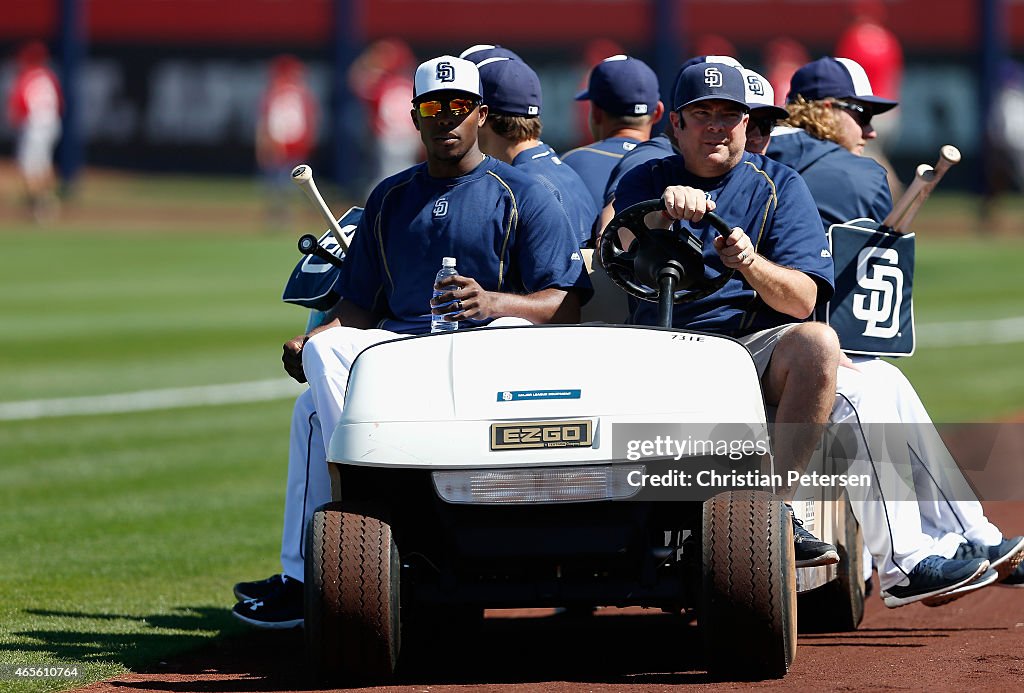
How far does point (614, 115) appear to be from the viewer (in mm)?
7715

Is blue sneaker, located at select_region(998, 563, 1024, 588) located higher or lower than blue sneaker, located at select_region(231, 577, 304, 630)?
lower

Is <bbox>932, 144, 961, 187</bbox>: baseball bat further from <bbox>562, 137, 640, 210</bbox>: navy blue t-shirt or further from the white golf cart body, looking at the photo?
the white golf cart body

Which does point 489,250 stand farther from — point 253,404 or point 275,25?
point 275,25

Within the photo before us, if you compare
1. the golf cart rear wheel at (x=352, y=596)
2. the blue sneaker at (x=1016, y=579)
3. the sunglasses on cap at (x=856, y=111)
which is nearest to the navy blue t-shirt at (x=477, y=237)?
the golf cart rear wheel at (x=352, y=596)

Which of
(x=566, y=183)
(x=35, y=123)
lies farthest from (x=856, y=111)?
(x=35, y=123)

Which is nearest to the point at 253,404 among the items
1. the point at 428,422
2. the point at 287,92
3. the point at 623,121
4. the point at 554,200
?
the point at 623,121

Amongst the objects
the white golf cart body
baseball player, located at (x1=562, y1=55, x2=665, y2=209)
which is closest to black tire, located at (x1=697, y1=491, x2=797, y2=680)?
the white golf cart body

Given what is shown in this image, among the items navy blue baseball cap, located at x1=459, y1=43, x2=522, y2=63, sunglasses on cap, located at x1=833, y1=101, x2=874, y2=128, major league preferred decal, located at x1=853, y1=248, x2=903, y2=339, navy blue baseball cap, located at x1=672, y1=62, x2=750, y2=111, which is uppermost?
navy blue baseball cap, located at x1=459, y1=43, x2=522, y2=63

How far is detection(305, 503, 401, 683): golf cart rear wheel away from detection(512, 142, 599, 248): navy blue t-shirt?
5.62 ft

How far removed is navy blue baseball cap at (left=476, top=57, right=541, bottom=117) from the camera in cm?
689

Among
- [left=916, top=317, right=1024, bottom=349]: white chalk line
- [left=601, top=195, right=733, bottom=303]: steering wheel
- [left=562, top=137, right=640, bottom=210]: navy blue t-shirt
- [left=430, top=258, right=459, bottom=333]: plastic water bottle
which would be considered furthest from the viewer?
[left=916, top=317, right=1024, bottom=349]: white chalk line

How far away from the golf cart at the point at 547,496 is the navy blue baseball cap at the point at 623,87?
8.27ft

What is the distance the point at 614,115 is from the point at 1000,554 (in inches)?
105

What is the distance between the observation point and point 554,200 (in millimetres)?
5941
